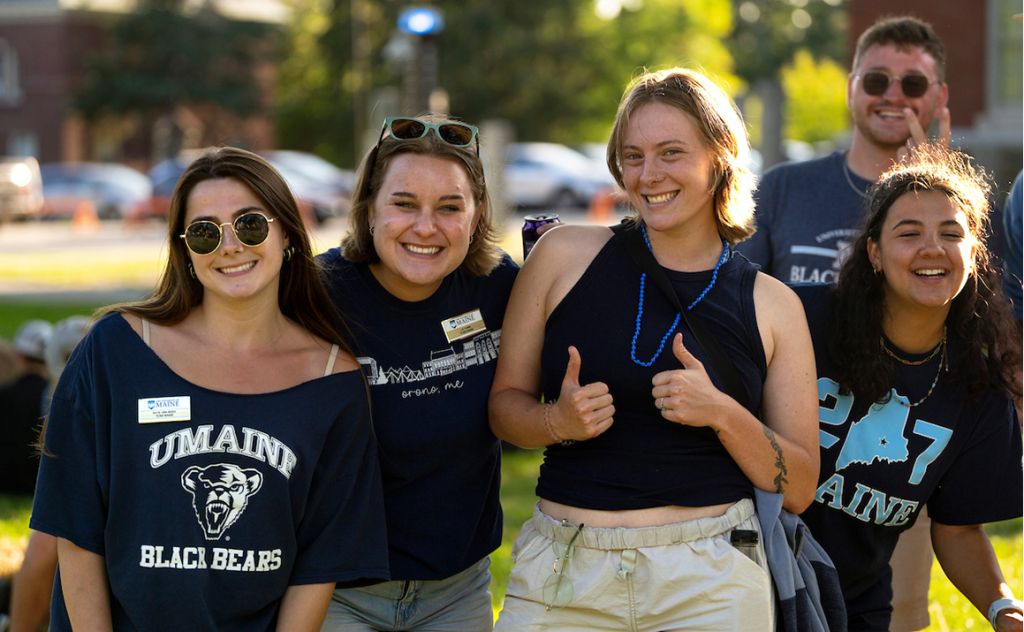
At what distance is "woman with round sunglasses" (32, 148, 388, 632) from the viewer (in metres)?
2.72

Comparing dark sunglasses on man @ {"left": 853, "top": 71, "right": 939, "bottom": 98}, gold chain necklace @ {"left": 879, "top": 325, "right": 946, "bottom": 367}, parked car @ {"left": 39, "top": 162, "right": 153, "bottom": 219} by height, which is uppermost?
parked car @ {"left": 39, "top": 162, "right": 153, "bottom": 219}

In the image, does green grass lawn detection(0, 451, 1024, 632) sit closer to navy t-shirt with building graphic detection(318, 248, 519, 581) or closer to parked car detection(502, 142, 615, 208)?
navy t-shirt with building graphic detection(318, 248, 519, 581)

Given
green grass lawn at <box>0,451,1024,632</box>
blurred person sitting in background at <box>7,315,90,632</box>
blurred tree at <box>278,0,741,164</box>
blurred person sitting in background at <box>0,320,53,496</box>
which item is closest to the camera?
blurred person sitting in background at <box>7,315,90,632</box>

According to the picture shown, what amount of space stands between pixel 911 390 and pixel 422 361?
149cm

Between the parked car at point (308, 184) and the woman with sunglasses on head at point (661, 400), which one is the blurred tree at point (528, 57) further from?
the woman with sunglasses on head at point (661, 400)

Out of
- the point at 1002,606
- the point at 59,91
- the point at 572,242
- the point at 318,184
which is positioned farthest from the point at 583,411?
the point at 59,91

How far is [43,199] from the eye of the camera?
32125 mm

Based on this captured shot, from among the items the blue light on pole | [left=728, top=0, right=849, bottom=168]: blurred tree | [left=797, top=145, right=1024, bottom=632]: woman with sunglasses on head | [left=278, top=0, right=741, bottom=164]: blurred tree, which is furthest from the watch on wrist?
[left=728, top=0, right=849, bottom=168]: blurred tree

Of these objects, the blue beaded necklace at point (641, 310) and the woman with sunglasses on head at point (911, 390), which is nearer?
the blue beaded necklace at point (641, 310)

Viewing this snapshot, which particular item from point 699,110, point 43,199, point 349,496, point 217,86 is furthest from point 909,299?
point 217,86

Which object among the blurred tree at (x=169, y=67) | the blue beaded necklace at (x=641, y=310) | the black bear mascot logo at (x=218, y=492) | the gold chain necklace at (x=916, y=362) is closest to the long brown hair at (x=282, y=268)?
the black bear mascot logo at (x=218, y=492)

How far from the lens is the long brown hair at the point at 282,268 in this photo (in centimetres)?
294

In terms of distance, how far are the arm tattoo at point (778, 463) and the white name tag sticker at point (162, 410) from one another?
1.52 meters

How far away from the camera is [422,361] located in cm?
317
